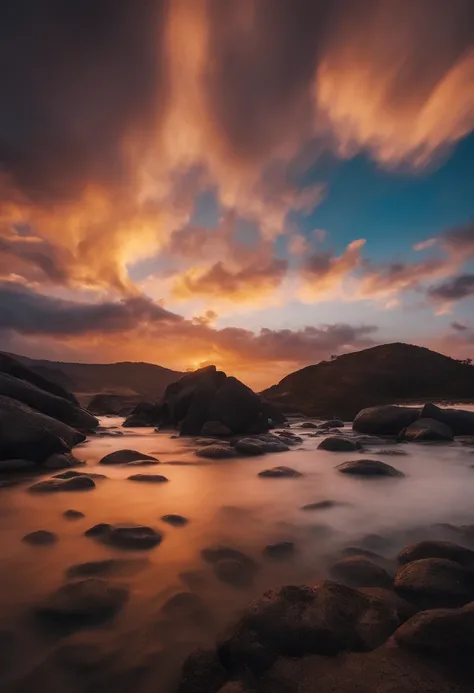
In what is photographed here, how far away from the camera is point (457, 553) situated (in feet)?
10.1

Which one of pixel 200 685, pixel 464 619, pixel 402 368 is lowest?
pixel 200 685

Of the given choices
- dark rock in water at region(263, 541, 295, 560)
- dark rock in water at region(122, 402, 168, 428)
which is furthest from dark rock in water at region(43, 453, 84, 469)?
dark rock in water at region(122, 402, 168, 428)

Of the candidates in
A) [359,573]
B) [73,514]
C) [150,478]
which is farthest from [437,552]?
[150,478]

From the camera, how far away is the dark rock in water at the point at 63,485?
16.8 feet

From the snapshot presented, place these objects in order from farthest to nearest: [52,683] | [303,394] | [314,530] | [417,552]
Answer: [303,394]
[314,530]
[417,552]
[52,683]

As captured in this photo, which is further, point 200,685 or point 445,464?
point 445,464

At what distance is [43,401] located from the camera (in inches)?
507

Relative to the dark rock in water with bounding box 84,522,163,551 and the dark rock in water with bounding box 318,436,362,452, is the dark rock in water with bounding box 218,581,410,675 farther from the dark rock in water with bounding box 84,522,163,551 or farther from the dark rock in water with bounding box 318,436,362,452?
the dark rock in water with bounding box 318,436,362,452

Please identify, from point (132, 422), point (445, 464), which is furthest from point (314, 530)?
point (132, 422)

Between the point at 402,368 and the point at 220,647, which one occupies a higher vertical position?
the point at 402,368

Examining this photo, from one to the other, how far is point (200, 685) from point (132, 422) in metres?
19.0

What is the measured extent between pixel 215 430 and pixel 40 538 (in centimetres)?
1075

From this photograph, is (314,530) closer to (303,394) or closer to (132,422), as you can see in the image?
(132,422)

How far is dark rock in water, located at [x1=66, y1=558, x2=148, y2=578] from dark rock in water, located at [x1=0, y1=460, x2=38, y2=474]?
4365 mm
